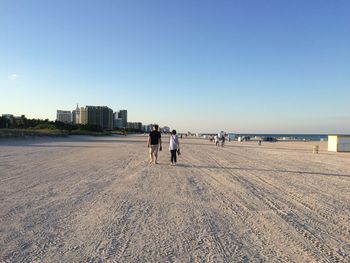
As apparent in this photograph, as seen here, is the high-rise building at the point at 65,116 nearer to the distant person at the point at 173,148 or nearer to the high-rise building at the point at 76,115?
the high-rise building at the point at 76,115

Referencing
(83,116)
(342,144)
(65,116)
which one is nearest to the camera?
(342,144)

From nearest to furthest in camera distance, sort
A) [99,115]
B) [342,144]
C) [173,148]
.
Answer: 1. [173,148]
2. [342,144]
3. [99,115]

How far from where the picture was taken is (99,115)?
17612cm

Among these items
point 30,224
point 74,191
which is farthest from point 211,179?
point 30,224

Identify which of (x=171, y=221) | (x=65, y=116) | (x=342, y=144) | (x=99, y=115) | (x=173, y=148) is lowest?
(x=171, y=221)

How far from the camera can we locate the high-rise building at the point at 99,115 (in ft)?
564

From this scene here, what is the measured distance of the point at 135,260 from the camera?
3824 mm

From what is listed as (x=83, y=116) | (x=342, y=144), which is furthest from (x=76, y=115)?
(x=342, y=144)

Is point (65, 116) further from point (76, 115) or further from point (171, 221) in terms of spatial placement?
point (171, 221)

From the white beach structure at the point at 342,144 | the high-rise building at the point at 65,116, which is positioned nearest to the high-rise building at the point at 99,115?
the high-rise building at the point at 65,116

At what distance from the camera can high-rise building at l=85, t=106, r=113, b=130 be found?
17200 cm

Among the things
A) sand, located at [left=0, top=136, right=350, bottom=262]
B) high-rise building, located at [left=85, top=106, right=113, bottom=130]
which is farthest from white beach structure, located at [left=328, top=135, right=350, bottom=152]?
high-rise building, located at [left=85, top=106, right=113, bottom=130]

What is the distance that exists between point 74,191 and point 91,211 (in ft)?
7.11

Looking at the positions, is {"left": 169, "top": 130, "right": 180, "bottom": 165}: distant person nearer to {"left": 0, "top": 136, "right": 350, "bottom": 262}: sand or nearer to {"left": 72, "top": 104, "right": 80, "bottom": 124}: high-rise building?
{"left": 0, "top": 136, "right": 350, "bottom": 262}: sand
